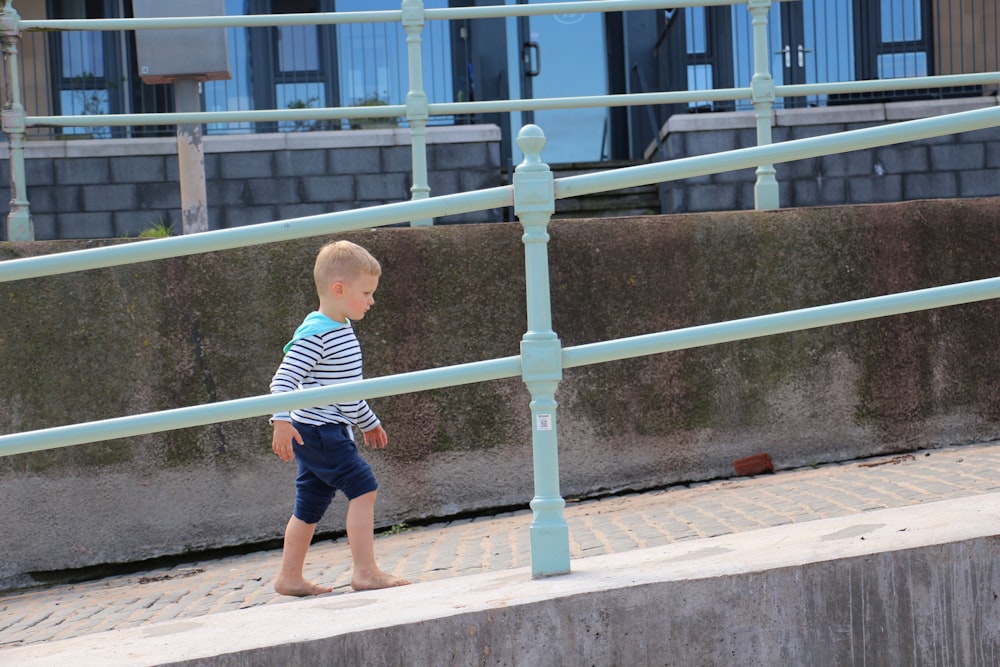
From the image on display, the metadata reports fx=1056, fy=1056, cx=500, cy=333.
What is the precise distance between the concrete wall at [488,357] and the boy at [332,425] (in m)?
1.34

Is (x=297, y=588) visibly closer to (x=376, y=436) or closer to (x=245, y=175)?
(x=376, y=436)

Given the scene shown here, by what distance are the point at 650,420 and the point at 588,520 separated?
2.36ft

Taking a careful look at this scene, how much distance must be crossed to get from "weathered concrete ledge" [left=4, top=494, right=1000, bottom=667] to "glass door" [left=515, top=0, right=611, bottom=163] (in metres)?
8.87

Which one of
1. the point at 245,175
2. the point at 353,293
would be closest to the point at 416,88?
the point at 353,293

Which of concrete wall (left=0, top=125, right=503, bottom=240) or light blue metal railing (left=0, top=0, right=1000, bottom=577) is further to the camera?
concrete wall (left=0, top=125, right=503, bottom=240)

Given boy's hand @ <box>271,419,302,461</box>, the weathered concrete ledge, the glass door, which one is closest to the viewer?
the weathered concrete ledge

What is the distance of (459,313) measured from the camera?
15.1 feet

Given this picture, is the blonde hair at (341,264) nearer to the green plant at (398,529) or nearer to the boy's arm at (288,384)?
the boy's arm at (288,384)

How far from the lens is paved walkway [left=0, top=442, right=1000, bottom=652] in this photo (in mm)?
3545

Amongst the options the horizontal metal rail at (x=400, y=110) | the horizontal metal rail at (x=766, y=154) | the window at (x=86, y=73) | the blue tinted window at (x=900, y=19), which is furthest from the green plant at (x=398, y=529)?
the blue tinted window at (x=900, y=19)

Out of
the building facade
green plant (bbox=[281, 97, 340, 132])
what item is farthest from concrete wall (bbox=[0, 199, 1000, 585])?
green plant (bbox=[281, 97, 340, 132])

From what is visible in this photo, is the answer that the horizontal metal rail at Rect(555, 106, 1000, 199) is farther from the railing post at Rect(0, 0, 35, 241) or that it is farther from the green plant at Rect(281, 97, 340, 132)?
the green plant at Rect(281, 97, 340, 132)

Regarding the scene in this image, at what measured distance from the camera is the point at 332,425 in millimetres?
3176

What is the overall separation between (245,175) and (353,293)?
530 centimetres
